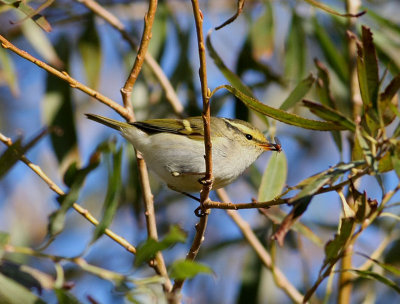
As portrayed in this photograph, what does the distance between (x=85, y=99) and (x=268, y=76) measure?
2.33m

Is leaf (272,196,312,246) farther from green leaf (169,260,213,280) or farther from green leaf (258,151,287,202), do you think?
green leaf (258,151,287,202)

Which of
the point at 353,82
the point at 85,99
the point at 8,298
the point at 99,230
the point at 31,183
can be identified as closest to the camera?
the point at 8,298

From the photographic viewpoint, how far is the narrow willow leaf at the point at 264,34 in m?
3.54

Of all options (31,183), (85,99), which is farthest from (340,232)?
(31,183)

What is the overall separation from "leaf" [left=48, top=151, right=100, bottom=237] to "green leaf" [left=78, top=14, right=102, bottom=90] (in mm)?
1542

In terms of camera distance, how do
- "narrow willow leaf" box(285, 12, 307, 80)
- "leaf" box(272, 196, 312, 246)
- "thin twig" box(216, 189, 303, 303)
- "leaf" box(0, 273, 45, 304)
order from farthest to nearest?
1. "narrow willow leaf" box(285, 12, 307, 80)
2. "thin twig" box(216, 189, 303, 303)
3. "leaf" box(0, 273, 45, 304)
4. "leaf" box(272, 196, 312, 246)

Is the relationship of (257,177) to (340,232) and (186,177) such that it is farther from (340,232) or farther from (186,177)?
(340,232)

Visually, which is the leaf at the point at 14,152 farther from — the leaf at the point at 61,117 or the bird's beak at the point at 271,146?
the bird's beak at the point at 271,146

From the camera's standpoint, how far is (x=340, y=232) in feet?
6.33

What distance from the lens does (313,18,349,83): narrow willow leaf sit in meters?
3.59

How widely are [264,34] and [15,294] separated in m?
2.41

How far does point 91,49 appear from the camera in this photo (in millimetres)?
3721

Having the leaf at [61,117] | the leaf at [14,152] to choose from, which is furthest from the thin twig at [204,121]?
the leaf at [61,117]

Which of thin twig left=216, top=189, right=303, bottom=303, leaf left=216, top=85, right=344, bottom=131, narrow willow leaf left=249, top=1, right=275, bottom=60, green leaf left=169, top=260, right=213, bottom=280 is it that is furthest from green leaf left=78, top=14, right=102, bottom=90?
green leaf left=169, top=260, right=213, bottom=280
